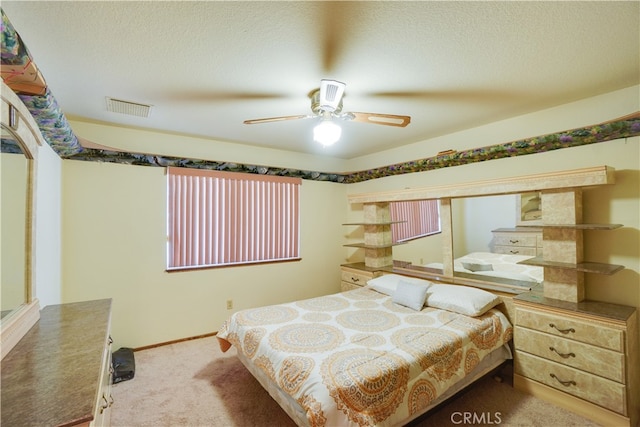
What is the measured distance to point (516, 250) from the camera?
9.25 ft

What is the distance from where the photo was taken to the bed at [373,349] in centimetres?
153

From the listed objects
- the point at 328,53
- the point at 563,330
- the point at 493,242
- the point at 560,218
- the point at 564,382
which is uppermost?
the point at 328,53

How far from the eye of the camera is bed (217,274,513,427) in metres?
1.53

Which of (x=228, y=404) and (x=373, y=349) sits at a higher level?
(x=373, y=349)

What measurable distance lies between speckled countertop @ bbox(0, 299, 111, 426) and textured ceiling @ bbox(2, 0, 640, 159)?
5.23 feet

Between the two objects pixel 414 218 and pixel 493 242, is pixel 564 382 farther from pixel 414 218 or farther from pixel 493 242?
pixel 414 218

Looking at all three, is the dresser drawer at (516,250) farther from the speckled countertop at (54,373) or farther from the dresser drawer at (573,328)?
the speckled countertop at (54,373)

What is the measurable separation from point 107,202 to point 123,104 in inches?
46.2

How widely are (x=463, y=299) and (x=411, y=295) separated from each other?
445 millimetres

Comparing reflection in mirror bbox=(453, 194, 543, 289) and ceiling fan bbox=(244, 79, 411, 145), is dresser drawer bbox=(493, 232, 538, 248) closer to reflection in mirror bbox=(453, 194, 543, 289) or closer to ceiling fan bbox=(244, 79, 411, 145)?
reflection in mirror bbox=(453, 194, 543, 289)

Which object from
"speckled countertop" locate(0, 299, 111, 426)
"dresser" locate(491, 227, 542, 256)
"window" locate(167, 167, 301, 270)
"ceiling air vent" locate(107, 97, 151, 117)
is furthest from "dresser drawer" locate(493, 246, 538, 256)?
"ceiling air vent" locate(107, 97, 151, 117)

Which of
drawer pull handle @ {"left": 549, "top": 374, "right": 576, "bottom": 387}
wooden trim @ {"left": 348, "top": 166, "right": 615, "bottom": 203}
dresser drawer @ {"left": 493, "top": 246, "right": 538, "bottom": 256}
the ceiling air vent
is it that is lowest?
drawer pull handle @ {"left": 549, "top": 374, "right": 576, "bottom": 387}

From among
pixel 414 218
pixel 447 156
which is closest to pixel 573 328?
pixel 414 218

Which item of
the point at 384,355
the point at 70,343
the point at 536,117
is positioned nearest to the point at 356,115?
the point at 384,355
